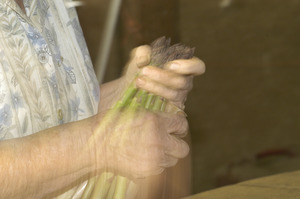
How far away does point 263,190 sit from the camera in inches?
82.0

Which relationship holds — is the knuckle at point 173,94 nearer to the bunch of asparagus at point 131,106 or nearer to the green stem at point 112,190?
the bunch of asparagus at point 131,106

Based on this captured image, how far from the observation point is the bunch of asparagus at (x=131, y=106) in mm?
1619

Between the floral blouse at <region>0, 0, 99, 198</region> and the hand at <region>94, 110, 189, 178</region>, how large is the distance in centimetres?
23

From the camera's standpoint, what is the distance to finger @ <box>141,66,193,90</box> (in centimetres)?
154

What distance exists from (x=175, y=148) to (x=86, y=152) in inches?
8.3

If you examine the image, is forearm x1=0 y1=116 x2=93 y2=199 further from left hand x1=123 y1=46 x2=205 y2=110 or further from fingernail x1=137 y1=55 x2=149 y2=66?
fingernail x1=137 y1=55 x2=149 y2=66

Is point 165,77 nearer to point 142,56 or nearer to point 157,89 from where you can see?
point 157,89

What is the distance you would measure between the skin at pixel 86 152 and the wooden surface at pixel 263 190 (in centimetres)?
55

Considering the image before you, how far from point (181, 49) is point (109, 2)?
4.77m

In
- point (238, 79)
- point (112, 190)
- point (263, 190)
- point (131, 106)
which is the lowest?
point (238, 79)

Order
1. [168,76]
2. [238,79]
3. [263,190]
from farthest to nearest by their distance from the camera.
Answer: [238,79] < [263,190] < [168,76]

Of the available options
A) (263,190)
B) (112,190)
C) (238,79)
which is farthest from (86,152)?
(238,79)

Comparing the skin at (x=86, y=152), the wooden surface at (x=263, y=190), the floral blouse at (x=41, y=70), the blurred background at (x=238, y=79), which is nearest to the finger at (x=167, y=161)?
the skin at (x=86, y=152)

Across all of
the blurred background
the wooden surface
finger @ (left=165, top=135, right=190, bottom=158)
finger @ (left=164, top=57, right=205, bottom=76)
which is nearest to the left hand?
finger @ (left=164, top=57, right=205, bottom=76)
